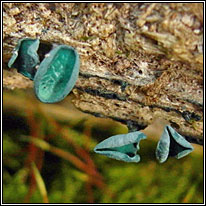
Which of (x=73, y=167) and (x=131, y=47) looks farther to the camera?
(x=73, y=167)

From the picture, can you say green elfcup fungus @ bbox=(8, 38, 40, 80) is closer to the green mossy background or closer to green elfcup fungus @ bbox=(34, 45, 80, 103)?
green elfcup fungus @ bbox=(34, 45, 80, 103)

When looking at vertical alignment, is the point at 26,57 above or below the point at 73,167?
above

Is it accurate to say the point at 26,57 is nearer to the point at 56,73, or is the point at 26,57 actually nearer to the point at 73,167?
the point at 56,73

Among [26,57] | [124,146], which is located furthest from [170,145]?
[26,57]

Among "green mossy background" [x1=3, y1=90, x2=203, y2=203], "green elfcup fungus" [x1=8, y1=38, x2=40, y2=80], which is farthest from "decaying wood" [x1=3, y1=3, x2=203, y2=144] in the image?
"green mossy background" [x1=3, y1=90, x2=203, y2=203]

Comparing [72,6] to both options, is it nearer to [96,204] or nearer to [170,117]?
[170,117]

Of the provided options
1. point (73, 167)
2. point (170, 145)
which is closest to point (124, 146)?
point (170, 145)
